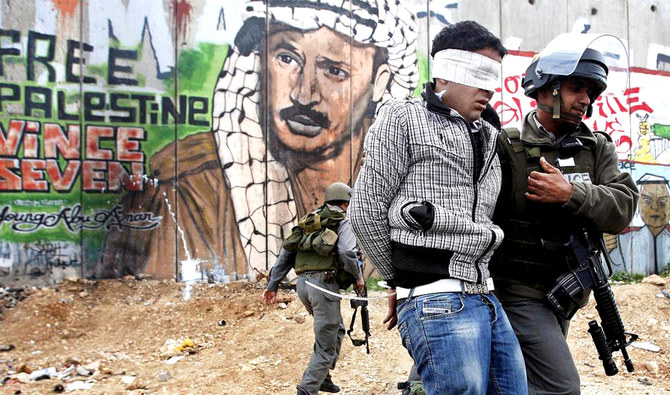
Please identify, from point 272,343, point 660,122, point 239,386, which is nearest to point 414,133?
point 239,386

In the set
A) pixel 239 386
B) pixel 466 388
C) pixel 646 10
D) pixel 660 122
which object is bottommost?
pixel 239 386

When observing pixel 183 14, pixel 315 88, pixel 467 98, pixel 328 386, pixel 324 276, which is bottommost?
pixel 328 386

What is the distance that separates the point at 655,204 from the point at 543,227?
7531mm

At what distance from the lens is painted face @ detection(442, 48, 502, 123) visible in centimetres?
200

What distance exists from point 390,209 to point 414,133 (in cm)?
24

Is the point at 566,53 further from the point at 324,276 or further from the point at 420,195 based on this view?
the point at 324,276

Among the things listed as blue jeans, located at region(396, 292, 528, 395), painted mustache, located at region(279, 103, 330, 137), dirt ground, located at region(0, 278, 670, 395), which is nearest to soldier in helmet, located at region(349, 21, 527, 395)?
blue jeans, located at region(396, 292, 528, 395)

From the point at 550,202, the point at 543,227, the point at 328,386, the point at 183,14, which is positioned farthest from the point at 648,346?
the point at 183,14

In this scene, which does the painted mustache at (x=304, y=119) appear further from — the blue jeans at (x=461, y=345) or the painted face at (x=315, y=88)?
the blue jeans at (x=461, y=345)

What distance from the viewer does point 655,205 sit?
29.3 feet

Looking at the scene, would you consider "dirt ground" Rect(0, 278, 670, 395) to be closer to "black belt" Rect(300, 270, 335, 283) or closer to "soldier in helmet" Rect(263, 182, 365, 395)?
"soldier in helmet" Rect(263, 182, 365, 395)

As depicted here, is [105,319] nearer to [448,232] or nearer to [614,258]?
[448,232]

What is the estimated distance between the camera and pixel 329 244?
4176mm

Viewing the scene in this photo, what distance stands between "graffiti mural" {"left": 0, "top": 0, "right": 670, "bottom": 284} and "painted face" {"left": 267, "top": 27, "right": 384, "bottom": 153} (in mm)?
14
